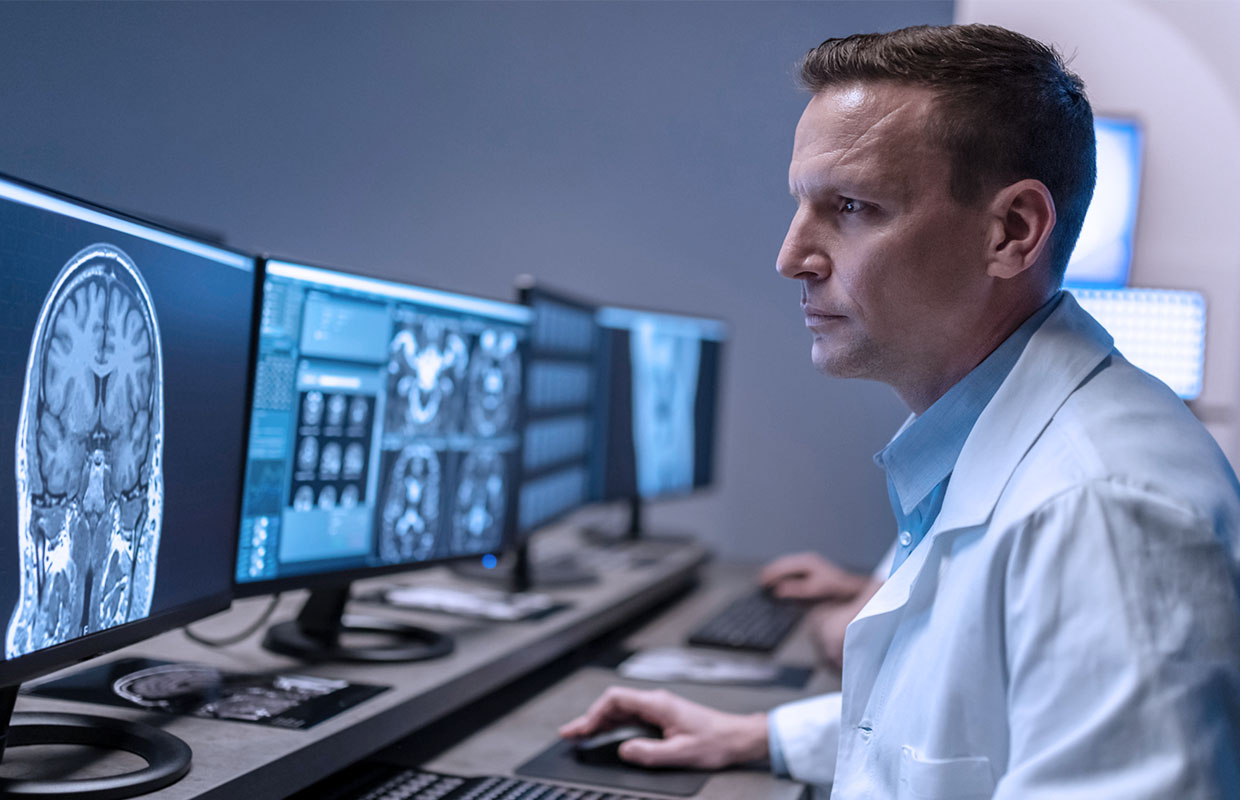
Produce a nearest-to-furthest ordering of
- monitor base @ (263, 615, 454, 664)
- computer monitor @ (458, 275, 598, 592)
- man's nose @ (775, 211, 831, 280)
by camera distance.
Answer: man's nose @ (775, 211, 831, 280) < monitor base @ (263, 615, 454, 664) < computer monitor @ (458, 275, 598, 592)

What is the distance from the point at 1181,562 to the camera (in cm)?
78

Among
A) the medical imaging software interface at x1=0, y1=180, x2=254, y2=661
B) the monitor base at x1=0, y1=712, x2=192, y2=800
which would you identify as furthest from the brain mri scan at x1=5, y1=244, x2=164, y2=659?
the monitor base at x1=0, y1=712, x2=192, y2=800

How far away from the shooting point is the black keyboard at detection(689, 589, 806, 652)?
6.49 ft

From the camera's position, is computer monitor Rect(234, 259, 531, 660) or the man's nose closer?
the man's nose

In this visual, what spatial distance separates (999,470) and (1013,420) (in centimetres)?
6

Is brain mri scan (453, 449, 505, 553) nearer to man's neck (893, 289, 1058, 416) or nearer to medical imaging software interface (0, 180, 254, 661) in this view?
medical imaging software interface (0, 180, 254, 661)

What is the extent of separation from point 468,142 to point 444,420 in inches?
25.3

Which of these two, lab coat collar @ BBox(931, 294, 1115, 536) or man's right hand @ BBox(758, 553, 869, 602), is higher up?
lab coat collar @ BBox(931, 294, 1115, 536)

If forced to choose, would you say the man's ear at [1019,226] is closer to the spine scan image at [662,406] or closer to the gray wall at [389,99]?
the gray wall at [389,99]

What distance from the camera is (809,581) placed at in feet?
7.86

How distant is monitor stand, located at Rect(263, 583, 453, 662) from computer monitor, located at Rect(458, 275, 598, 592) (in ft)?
0.89

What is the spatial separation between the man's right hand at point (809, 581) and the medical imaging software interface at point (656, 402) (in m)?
0.38

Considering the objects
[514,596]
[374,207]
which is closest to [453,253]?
[374,207]

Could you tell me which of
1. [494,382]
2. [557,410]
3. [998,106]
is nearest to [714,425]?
[557,410]
